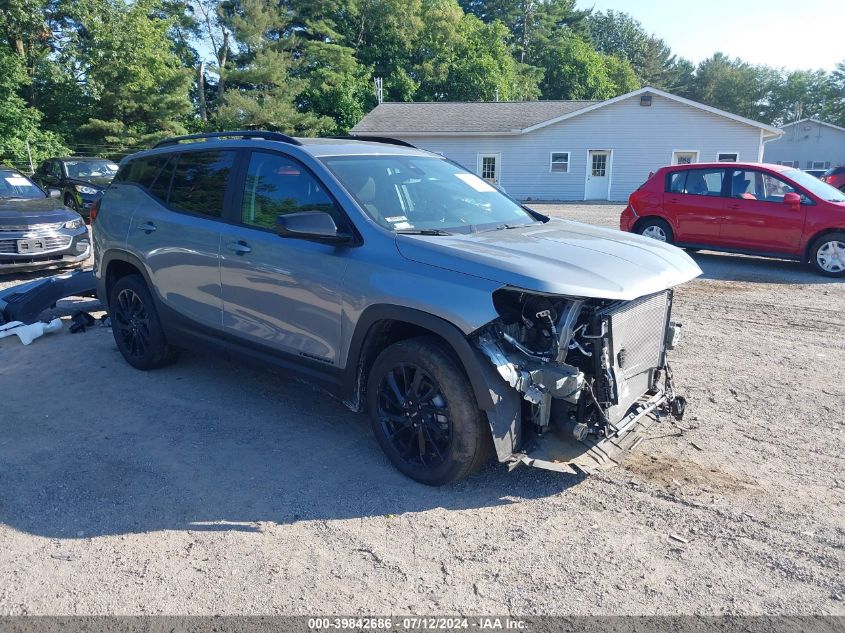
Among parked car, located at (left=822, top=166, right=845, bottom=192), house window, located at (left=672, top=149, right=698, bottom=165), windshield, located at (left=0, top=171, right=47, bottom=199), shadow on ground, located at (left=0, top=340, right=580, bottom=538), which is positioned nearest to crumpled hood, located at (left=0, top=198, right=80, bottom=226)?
windshield, located at (left=0, top=171, right=47, bottom=199)

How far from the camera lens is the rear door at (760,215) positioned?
10.5 metres

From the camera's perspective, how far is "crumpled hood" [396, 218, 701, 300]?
333 centimetres

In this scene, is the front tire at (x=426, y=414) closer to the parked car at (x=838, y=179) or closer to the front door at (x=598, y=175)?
the parked car at (x=838, y=179)

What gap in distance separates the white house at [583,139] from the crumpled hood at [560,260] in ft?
84.8

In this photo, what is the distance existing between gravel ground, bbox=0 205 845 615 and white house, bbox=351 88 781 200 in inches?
979

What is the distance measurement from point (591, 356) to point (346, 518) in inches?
62.1

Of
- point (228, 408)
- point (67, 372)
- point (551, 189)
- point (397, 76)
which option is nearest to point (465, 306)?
point (228, 408)

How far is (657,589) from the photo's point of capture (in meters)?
2.96

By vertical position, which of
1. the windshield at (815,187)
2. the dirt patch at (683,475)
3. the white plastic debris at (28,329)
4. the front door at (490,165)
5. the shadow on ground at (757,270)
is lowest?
the dirt patch at (683,475)

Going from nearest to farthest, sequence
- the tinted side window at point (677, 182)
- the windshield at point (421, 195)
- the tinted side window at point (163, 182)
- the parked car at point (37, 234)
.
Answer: the windshield at point (421, 195) < the tinted side window at point (163, 182) < the parked car at point (37, 234) < the tinted side window at point (677, 182)

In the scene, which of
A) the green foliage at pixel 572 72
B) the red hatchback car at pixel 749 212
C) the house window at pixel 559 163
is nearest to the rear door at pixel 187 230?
the red hatchback car at pixel 749 212

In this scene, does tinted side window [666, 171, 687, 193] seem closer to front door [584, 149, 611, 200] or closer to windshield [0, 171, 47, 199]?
windshield [0, 171, 47, 199]

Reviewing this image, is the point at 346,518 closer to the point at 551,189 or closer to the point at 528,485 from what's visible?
the point at 528,485

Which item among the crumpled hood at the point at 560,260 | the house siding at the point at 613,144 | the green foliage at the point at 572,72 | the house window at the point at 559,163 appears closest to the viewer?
the crumpled hood at the point at 560,260
